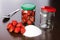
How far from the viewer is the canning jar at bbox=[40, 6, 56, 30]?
1.00 metres

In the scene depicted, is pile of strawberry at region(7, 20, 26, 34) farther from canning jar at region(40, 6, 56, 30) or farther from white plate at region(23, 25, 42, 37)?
canning jar at region(40, 6, 56, 30)

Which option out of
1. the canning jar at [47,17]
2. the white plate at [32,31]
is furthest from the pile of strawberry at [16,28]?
the canning jar at [47,17]

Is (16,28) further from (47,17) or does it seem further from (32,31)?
(47,17)

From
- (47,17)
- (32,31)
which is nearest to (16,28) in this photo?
(32,31)

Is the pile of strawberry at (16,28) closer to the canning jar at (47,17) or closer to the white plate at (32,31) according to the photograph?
the white plate at (32,31)

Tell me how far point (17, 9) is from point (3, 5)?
0.12m

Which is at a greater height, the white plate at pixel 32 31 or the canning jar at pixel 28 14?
the canning jar at pixel 28 14

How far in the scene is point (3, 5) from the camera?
123cm

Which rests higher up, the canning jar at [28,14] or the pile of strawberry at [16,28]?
the canning jar at [28,14]

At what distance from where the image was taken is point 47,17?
1016mm

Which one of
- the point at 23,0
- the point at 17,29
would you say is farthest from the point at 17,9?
the point at 17,29

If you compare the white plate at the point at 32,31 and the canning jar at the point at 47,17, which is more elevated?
the canning jar at the point at 47,17

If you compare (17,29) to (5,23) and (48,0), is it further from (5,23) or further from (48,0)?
(48,0)

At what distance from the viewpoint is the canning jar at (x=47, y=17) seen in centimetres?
100
